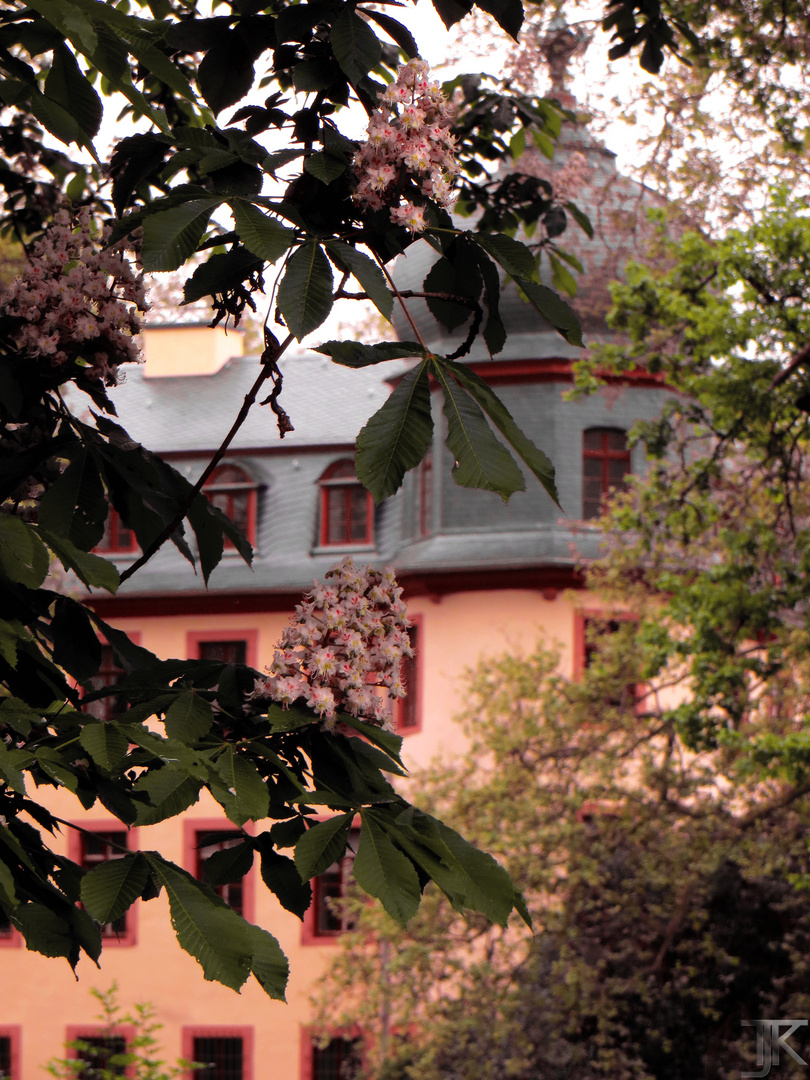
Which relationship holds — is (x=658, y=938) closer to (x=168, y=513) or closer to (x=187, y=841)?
(x=187, y=841)

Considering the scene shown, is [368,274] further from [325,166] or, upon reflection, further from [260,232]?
[325,166]

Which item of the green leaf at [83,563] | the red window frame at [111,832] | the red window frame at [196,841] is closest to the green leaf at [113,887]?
the green leaf at [83,563]

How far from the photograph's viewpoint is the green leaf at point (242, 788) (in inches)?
94.4

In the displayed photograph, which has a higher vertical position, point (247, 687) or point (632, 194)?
point (632, 194)

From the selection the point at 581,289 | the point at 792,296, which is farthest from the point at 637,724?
the point at 581,289

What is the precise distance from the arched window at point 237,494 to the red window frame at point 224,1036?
7.56m

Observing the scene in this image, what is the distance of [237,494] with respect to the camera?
25109mm

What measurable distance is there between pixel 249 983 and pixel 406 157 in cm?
2017

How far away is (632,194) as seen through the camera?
13.1 metres

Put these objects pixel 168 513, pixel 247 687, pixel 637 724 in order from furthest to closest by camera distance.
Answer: pixel 637 724
pixel 168 513
pixel 247 687

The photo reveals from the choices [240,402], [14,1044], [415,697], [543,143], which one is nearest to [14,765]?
[543,143]

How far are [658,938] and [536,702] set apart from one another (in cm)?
276

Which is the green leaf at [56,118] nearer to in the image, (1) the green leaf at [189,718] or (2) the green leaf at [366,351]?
(2) the green leaf at [366,351]

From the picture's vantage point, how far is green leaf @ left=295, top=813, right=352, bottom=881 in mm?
2434
